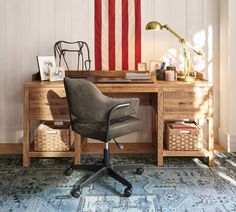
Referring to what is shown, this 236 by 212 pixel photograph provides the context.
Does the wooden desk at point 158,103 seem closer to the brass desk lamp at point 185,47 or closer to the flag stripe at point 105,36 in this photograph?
the brass desk lamp at point 185,47

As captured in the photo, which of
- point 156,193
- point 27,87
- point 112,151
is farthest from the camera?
point 112,151

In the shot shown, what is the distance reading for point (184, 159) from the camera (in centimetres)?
376

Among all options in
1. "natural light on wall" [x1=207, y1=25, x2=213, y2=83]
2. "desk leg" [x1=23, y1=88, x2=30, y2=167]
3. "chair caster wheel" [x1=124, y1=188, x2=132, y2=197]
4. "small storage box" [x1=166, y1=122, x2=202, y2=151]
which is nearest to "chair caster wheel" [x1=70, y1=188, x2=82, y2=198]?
"chair caster wheel" [x1=124, y1=188, x2=132, y2=197]

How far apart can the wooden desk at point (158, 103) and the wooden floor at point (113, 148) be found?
0.48 m

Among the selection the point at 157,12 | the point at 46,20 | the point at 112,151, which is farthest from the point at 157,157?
the point at 46,20

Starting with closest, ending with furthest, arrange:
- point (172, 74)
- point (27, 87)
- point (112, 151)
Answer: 1. point (27, 87)
2. point (172, 74)
3. point (112, 151)

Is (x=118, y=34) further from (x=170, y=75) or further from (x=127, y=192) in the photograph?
(x=127, y=192)

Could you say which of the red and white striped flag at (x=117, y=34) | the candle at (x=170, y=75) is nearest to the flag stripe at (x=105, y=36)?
the red and white striped flag at (x=117, y=34)

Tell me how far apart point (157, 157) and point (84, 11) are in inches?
69.4

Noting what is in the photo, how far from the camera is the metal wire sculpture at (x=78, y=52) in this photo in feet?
13.5

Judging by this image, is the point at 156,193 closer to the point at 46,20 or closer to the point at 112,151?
the point at 112,151

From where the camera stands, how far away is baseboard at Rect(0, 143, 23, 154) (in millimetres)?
3999

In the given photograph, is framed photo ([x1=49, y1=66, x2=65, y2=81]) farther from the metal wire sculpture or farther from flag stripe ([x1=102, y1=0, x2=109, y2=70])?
flag stripe ([x1=102, y1=0, x2=109, y2=70])

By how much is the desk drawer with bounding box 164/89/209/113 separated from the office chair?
519mm
